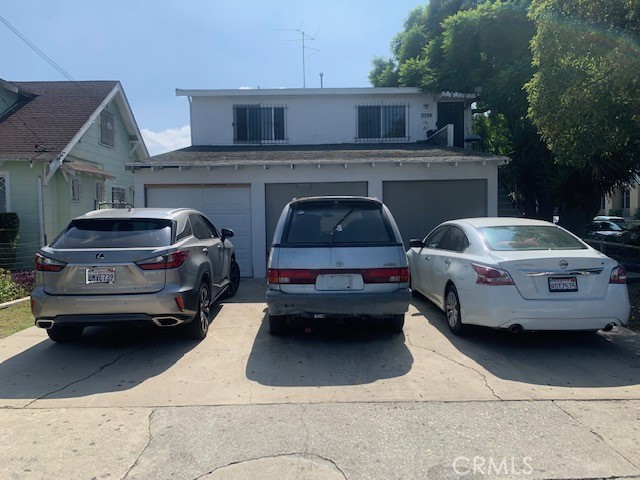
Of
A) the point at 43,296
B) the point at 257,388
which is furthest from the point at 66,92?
the point at 257,388

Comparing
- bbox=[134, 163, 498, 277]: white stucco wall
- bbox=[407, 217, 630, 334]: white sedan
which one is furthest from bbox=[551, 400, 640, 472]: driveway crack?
bbox=[134, 163, 498, 277]: white stucco wall

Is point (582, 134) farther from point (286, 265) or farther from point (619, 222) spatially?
point (619, 222)

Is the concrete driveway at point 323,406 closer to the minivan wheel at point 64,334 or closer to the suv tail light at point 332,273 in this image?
the minivan wheel at point 64,334

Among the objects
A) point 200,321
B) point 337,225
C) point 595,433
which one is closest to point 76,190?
point 200,321

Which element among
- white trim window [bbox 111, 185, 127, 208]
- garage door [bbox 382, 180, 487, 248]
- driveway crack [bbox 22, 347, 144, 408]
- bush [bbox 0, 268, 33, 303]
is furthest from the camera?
white trim window [bbox 111, 185, 127, 208]

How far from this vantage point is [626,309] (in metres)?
5.42

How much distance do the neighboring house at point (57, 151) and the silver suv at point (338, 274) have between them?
8.43 meters

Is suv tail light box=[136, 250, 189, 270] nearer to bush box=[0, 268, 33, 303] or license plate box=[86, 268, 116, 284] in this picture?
license plate box=[86, 268, 116, 284]

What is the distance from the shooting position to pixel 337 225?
5.89 meters

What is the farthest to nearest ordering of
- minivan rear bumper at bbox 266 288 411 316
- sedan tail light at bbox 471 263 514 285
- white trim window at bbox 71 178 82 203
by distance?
white trim window at bbox 71 178 82 203 → minivan rear bumper at bbox 266 288 411 316 → sedan tail light at bbox 471 263 514 285

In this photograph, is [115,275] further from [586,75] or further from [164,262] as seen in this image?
A: [586,75]

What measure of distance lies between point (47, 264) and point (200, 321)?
73.8 inches

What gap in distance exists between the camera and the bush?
8.71 metres

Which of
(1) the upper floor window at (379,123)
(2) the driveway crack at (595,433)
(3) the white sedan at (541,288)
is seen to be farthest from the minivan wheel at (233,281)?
(1) the upper floor window at (379,123)
